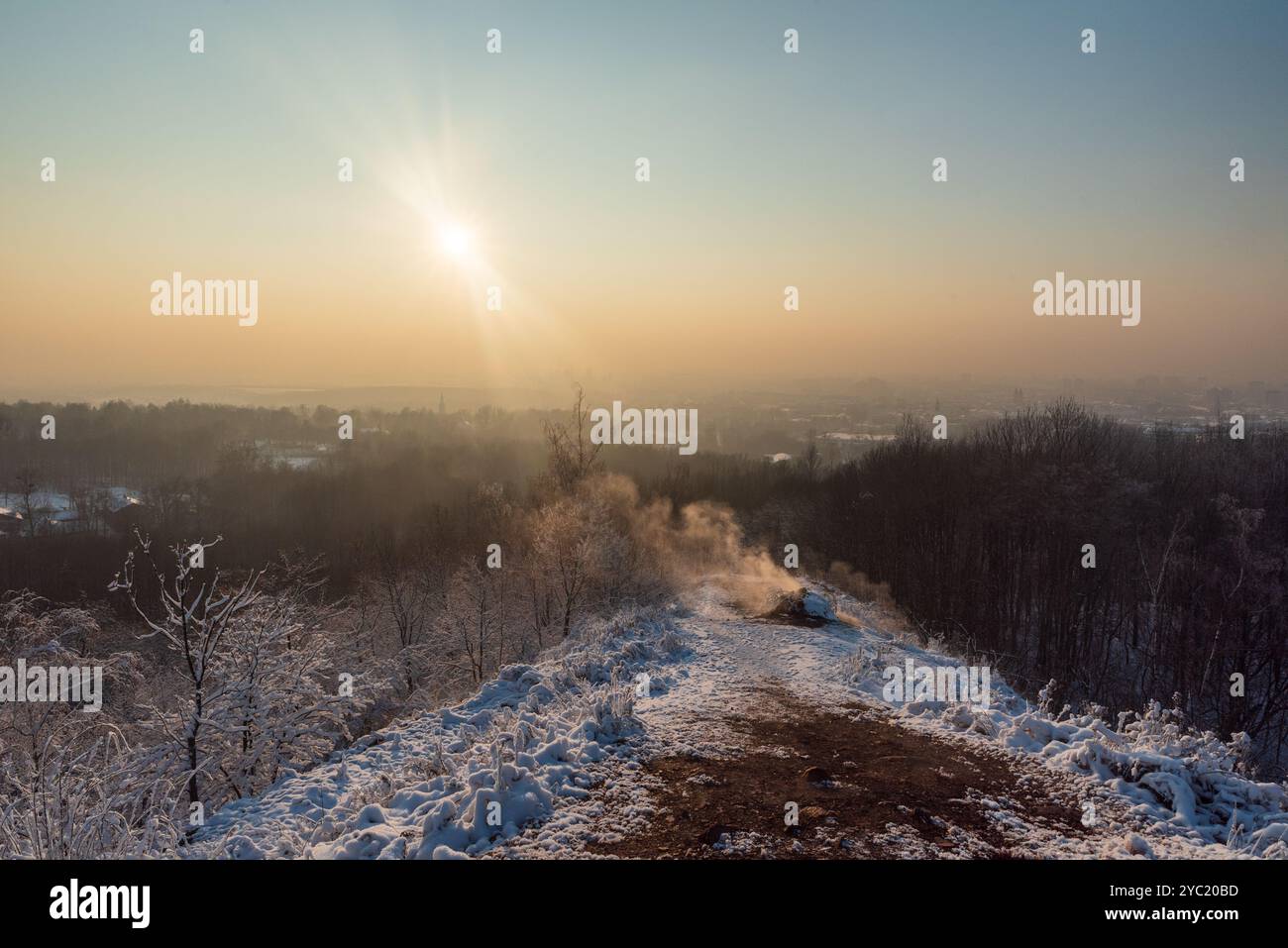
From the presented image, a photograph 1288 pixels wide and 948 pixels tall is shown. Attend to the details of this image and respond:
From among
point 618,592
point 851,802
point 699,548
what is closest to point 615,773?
point 851,802

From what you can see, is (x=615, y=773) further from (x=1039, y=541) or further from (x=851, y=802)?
(x=1039, y=541)

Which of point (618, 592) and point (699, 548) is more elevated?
point (699, 548)

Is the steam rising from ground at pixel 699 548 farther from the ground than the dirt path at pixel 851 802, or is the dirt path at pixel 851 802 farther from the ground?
the dirt path at pixel 851 802

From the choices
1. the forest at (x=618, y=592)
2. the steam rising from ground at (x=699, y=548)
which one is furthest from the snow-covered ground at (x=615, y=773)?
the steam rising from ground at (x=699, y=548)

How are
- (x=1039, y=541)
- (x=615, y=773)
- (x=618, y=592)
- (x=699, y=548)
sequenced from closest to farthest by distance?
(x=615, y=773) < (x=618, y=592) < (x=1039, y=541) < (x=699, y=548)

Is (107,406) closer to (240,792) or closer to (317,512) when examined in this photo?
(317,512)

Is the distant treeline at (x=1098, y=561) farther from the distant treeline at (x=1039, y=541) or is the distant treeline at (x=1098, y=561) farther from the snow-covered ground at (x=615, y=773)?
the snow-covered ground at (x=615, y=773)

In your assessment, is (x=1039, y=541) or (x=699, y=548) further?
(x=699, y=548)
